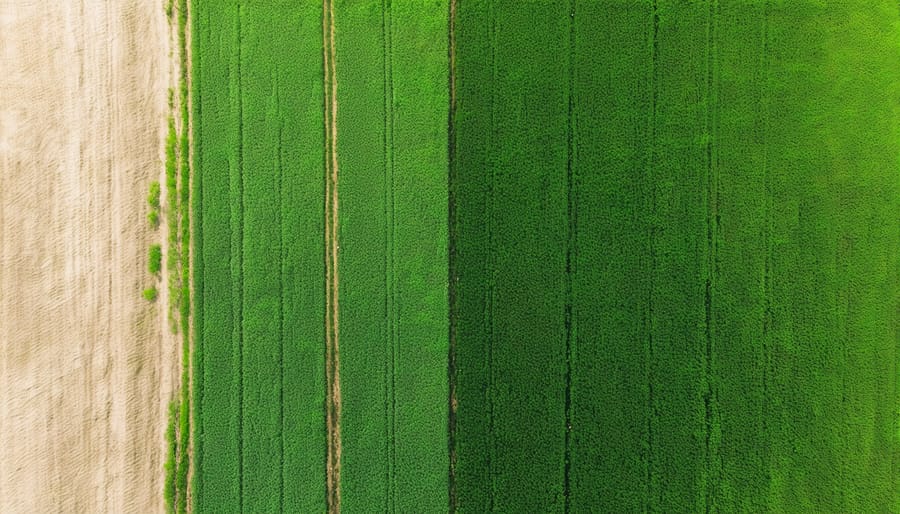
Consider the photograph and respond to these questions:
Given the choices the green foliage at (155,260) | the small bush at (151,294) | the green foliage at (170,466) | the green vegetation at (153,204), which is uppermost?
the green vegetation at (153,204)

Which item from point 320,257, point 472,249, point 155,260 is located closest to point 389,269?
point 320,257

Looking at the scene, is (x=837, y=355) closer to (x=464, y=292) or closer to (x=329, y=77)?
(x=464, y=292)

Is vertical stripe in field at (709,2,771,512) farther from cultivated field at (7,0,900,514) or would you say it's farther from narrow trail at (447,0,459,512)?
narrow trail at (447,0,459,512)

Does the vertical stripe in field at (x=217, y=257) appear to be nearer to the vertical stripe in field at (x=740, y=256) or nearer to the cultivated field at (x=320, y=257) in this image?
the cultivated field at (x=320, y=257)

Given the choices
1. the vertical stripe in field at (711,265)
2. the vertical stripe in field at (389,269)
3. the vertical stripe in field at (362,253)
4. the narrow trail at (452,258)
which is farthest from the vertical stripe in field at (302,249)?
the vertical stripe in field at (711,265)

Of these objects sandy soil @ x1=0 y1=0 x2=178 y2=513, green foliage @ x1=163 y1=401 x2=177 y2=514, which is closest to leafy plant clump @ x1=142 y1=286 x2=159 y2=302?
sandy soil @ x1=0 y1=0 x2=178 y2=513

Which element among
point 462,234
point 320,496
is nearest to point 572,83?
point 462,234
